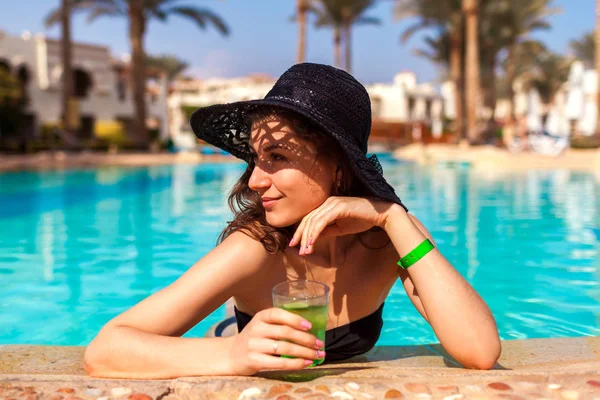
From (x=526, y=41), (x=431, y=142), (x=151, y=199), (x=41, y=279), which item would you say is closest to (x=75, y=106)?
(x=151, y=199)

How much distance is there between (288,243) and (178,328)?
0.42 metres

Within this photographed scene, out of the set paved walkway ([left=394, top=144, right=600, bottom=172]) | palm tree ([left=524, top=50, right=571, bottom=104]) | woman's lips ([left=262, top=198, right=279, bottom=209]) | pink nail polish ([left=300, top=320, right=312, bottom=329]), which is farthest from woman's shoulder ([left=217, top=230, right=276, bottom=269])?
palm tree ([left=524, top=50, right=571, bottom=104])

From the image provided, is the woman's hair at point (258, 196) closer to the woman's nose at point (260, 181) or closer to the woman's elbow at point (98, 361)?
the woman's nose at point (260, 181)

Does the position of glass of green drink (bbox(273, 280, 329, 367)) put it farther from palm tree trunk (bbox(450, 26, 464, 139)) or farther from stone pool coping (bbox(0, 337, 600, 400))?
palm tree trunk (bbox(450, 26, 464, 139))

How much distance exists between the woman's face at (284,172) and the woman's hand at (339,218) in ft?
0.17

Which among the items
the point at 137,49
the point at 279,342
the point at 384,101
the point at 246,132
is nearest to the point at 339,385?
the point at 279,342

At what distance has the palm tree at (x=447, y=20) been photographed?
1110 inches

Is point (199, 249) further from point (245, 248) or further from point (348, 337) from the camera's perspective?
point (245, 248)

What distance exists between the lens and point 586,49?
48219 millimetres

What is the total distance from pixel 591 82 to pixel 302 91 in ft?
128

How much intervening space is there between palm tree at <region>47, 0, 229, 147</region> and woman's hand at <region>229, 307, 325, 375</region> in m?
24.5

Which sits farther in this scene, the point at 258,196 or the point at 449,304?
the point at 258,196

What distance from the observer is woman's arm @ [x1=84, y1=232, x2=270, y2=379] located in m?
1.66

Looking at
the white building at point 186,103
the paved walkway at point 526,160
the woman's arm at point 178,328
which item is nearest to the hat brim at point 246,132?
the woman's arm at point 178,328
